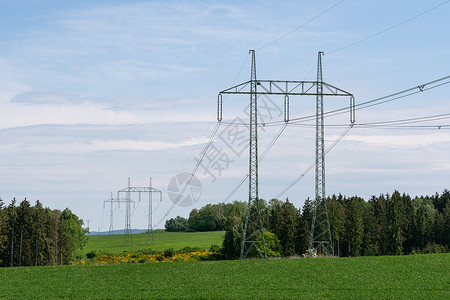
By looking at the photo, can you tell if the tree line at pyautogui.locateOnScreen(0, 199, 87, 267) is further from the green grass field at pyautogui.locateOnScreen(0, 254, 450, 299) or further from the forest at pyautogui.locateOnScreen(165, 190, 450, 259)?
the green grass field at pyautogui.locateOnScreen(0, 254, 450, 299)

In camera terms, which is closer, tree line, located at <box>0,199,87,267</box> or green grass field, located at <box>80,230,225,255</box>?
tree line, located at <box>0,199,87,267</box>

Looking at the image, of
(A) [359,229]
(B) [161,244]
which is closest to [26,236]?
(B) [161,244]

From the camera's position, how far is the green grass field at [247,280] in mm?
35344

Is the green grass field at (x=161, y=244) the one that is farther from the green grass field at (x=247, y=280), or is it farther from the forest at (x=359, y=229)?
the green grass field at (x=247, y=280)

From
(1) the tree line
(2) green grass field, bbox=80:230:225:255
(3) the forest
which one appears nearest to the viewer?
(1) the tree line

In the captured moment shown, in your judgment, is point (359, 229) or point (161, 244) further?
point (161, 244)

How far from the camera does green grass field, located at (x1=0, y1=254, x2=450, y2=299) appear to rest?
35.3 m

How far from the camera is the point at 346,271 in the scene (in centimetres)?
4441

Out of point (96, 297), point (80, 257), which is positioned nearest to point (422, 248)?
point (80, 257)

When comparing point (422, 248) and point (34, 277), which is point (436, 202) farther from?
point (34, 277)

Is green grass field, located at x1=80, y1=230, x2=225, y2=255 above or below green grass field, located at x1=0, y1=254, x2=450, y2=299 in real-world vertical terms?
below

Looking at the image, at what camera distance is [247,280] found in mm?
40688

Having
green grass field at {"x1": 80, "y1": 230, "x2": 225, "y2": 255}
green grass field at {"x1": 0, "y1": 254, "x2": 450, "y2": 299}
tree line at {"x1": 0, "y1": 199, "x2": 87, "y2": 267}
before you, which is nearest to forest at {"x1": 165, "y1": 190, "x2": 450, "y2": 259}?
green grass field at {"x1": 80, "y1": 230, "x2": 225, "y2": 255}

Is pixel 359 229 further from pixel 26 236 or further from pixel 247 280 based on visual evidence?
pixel 247 280
